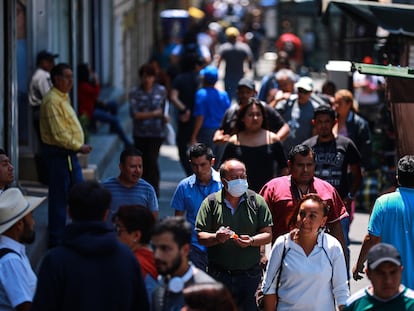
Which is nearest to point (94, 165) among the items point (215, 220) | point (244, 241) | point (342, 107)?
point (342, 107)

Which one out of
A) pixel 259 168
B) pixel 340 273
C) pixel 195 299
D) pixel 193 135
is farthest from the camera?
pixel 193 135

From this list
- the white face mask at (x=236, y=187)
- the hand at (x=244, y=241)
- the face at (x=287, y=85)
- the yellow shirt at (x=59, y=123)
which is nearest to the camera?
the hand at (x=244, y=241)

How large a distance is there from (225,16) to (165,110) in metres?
39.8

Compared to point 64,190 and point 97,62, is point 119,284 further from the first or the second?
point 97,62

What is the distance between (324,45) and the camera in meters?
38.2

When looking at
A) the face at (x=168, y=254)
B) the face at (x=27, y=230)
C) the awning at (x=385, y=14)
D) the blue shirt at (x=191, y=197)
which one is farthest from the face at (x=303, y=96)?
the face at (x=168, y=254)

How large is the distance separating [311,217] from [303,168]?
4.18 ft

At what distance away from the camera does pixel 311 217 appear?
745 centimetres

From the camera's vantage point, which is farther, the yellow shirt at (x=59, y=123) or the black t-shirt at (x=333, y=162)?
the yellow shirt at (x=59, y=123)

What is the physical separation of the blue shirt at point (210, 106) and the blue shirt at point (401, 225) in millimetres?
6263

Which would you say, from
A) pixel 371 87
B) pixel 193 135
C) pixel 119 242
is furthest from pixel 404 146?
pixel 371 87

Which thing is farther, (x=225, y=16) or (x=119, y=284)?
(x=225, y=16)

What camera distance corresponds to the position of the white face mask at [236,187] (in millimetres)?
8172

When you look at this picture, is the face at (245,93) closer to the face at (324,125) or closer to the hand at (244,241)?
the face at (324,125)
